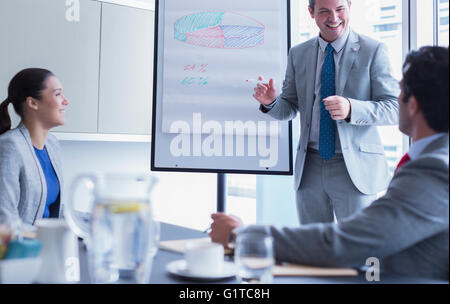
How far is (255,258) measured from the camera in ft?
3.13

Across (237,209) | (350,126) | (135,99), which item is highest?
(135,99)

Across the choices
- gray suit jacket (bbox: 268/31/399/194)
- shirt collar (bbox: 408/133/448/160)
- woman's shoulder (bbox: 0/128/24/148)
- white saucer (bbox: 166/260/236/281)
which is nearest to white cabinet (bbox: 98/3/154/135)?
woman's shoulder (bbox: 0/128/24/148)

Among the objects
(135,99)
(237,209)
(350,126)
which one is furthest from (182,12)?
(237,209)

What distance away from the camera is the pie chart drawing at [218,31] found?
8.83 ft

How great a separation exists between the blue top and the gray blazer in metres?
0.08

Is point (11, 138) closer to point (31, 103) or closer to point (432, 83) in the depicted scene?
point (31, 103)

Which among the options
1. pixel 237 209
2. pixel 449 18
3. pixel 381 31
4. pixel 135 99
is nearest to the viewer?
pixel 449 18

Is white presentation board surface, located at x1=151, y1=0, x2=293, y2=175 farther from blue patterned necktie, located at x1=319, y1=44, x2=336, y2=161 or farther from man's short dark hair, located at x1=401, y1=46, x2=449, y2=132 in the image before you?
man's short dark hair, located at x1=401, y1=46, x2=449, y2=132

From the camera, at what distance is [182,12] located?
2699mm

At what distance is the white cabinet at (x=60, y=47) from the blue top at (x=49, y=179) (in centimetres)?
82

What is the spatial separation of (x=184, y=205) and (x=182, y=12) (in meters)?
1.95

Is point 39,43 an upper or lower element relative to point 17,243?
upper

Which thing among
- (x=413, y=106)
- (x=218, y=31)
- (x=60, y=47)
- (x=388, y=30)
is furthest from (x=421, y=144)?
(x=60, y=47)
